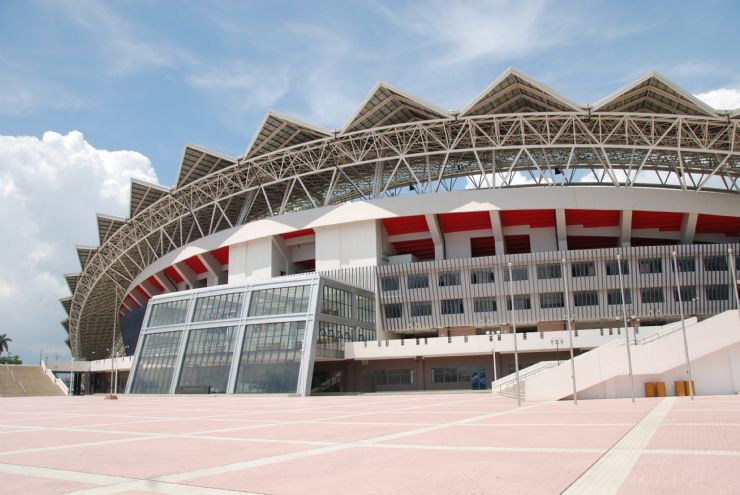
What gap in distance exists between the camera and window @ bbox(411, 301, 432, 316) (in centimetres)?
6125

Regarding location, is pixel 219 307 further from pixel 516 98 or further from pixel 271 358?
pixel 516 98

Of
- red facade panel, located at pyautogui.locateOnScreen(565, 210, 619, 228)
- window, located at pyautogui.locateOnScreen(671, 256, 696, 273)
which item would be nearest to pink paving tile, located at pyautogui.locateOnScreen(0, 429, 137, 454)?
red facade panel, located at pyautogui.locateOnScreen(565, 210, 619, 228)

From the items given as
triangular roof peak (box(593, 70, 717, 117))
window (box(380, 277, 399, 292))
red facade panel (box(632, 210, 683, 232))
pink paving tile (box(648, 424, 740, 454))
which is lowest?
pink paving tile (box(648, 424, 740, 454))

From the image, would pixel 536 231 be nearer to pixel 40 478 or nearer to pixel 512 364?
pixel 512 364

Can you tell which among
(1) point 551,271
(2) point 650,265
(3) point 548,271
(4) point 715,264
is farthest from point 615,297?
(4) point 715,264

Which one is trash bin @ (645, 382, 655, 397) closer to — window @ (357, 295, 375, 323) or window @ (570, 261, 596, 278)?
window @ (570, 261, 596, 278)

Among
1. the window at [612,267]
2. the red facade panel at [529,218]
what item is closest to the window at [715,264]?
the window at [612,267]

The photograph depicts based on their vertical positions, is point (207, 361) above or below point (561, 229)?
below

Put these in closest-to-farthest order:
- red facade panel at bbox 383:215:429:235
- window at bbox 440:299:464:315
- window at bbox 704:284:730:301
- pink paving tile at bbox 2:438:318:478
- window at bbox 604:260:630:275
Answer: pink paving tile at bbox 2:438:318:478
window at bbox 704:284:730:301
window at bbox 604:260:630:275
window at bbox 440:299:464:315
red facade panel at bbox 383:215:429:235

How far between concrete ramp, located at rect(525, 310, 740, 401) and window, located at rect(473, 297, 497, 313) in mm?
25448

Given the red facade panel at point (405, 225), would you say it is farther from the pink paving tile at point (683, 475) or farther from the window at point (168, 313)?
the pink paving tile at point (683, 475)

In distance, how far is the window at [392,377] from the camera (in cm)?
5803

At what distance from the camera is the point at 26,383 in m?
73.9

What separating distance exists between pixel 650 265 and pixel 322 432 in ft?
157
